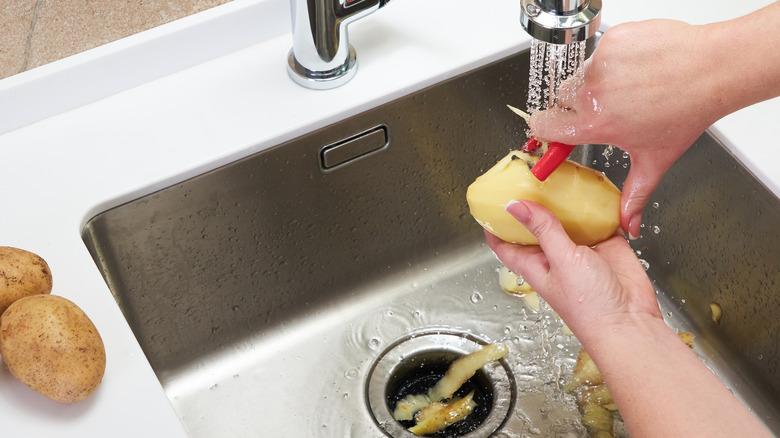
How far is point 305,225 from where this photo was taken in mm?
999

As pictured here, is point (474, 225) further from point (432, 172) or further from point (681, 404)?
point (681, 404)

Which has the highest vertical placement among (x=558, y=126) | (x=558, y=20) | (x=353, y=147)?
(x=558, y=20)

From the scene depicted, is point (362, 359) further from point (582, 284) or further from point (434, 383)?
point (582, 284)

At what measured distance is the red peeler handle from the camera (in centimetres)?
77

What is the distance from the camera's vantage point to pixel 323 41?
91 centimetres

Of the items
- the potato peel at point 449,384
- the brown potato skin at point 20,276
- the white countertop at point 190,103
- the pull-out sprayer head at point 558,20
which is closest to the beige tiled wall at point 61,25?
the white countertop at point 190,103

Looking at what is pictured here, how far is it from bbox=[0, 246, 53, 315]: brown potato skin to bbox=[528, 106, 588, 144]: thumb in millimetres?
482

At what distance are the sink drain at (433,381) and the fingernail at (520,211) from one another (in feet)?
1.11

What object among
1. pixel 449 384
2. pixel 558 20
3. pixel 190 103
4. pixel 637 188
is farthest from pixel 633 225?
pixel 190 103

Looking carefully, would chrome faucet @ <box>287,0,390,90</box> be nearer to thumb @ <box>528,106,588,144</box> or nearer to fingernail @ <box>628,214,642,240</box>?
thumb @ <box>528,106,588,144</box>

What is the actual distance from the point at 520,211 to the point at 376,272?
1.29 feet

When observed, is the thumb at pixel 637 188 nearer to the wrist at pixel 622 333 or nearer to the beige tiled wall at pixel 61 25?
the wrist at pixel 622 333

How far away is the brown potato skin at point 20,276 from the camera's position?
642 mm

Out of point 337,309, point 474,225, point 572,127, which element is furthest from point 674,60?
point 337,309
